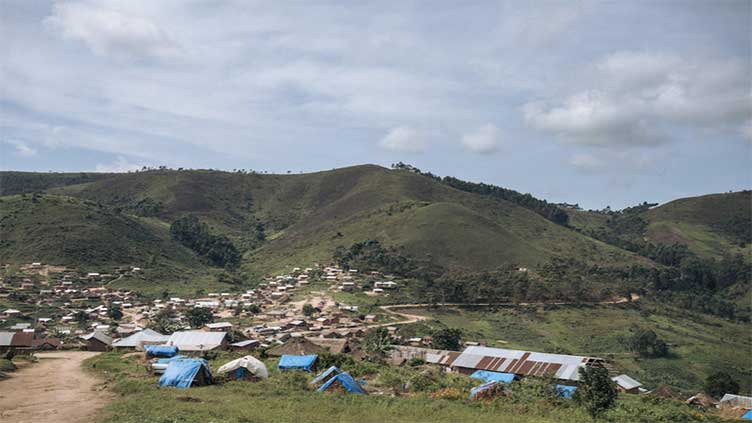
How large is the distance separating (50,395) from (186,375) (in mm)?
4361

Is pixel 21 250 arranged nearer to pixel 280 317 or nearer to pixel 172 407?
pixel 280 317

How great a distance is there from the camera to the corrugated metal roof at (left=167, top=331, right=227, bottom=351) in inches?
1460

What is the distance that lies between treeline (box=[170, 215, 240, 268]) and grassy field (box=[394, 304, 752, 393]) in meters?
48.7

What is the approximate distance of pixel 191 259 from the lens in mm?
97938

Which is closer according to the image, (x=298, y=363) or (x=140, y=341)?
(x=298, y=363)

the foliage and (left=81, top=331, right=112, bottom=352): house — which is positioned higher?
(left=81, top=331, right=112, bottom=352): house

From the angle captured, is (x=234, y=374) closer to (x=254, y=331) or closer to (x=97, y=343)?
(x=97, y=343)

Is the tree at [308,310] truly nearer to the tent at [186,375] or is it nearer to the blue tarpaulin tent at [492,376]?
the blue tarpaulin tent at [492,376]

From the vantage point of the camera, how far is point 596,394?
1880 cm

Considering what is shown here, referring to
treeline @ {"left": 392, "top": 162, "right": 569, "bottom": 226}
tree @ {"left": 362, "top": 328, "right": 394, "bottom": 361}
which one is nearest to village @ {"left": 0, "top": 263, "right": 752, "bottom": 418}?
tree @ {"left": 362, "top": 328, "right": 394, "bottom": 361}

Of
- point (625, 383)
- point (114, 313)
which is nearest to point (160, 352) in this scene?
point (625, 383)

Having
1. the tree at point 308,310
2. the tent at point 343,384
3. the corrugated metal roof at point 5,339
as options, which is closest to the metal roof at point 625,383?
the tent at point 343,384

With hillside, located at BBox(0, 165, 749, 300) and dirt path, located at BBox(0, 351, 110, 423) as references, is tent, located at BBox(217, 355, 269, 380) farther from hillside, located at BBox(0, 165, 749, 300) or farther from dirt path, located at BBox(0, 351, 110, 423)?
hillside, located at BBox(0, 165, 749, 300)

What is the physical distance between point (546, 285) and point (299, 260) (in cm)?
3928
